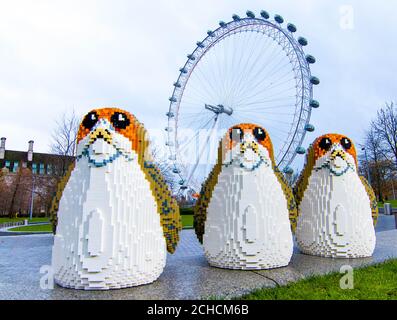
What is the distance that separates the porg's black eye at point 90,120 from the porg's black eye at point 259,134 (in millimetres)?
3238

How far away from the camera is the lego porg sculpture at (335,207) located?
25.5ft

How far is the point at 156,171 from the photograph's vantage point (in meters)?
6.05

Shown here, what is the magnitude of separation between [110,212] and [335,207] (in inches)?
210

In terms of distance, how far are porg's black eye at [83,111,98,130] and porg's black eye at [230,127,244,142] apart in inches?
112

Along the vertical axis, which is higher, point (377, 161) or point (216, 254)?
point (377, 161)

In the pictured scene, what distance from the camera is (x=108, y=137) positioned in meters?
5.44

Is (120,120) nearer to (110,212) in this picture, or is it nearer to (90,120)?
(90,120)

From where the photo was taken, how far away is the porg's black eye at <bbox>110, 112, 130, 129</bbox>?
5590 mm

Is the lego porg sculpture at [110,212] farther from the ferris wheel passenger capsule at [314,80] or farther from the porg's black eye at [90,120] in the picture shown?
the ferris wheel passenger capsule at [314,80]

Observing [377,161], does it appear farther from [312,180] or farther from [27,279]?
[27,279]

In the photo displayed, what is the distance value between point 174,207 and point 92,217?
155 centimetres

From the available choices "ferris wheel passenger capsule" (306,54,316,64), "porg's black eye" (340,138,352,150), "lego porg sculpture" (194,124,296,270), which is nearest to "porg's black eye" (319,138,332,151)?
"porg's black eye" (340,138,352,150)
